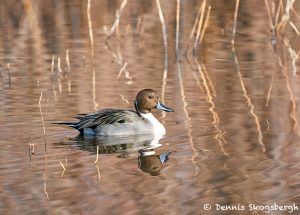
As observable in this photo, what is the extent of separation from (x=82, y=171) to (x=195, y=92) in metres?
3.62

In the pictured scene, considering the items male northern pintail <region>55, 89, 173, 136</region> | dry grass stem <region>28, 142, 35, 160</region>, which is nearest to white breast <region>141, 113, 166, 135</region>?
male northern pintail <region>55, 89, 173, 136</region>

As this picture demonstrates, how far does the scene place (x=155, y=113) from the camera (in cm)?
1060

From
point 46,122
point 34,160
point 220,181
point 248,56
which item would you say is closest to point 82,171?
point 34,160

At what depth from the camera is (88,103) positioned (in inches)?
421

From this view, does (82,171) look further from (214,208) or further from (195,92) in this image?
(195,92)

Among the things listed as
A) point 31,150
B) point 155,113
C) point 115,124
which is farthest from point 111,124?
point 155,113

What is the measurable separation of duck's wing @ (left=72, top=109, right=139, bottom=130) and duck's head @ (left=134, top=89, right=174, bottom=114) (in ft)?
0.76

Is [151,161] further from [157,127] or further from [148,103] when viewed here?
[148,103]

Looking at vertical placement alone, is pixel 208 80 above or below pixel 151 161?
above

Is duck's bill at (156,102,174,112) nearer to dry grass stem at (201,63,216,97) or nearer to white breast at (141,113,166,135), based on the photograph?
white breast at (141,113,166,135)

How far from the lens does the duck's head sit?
976cm

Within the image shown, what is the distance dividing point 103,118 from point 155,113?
127 cm

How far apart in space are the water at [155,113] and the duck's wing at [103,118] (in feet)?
0.50

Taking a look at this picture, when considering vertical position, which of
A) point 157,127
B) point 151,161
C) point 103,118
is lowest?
point 151,161
